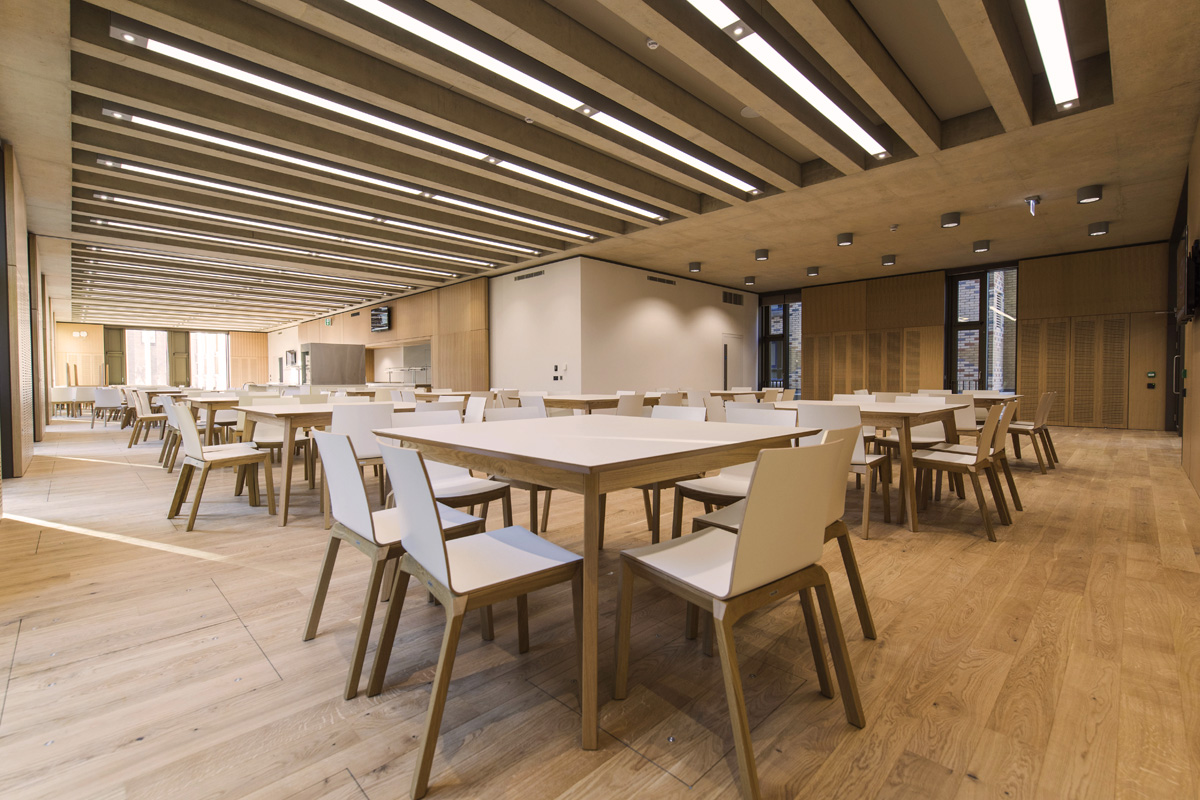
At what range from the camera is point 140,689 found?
5.59 feet

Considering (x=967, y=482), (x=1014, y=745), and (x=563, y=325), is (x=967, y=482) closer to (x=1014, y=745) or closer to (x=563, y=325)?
(x=1014, y=745)

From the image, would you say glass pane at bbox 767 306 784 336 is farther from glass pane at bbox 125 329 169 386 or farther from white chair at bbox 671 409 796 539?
glass pane at bbox 125 329 169 386

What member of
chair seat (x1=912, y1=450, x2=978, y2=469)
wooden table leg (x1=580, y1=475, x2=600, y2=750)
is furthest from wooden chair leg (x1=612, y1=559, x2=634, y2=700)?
chair seat (x1=912, y1=450, x2=978, y2=469)

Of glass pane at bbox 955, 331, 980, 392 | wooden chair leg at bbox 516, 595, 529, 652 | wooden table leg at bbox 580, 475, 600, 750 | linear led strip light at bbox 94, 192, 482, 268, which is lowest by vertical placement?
wooden chair leg at bbox 516, 595, 529, 652

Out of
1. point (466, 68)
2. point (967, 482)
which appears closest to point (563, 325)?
point (466, 68)

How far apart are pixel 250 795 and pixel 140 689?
2.50 ft

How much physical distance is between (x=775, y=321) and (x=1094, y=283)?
6.30m

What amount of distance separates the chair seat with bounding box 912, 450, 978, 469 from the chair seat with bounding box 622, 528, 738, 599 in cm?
248

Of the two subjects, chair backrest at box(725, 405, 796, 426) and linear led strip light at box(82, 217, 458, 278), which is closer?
chair backrest at box(725, 405, 796, 426)

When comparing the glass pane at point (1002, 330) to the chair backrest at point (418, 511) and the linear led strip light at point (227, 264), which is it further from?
the linear led strip light at point (227, 264)

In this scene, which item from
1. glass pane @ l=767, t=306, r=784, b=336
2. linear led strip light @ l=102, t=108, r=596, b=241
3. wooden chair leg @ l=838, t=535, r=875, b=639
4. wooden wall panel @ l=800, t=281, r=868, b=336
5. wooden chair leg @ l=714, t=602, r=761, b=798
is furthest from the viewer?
glass pane @ l=767, t=306, r=784, b=336

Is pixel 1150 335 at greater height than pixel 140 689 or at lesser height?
greater

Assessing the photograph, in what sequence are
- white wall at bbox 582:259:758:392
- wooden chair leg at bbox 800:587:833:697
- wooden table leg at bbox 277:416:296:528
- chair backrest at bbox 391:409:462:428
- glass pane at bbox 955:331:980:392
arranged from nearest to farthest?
1. wooden chair leg at bbox 800:587:833:697
2. chair backrest at bbox 391:409:462:428
3. wooden table leg at bbox 277:416:296:528
4. white wall at bbox 582:259:758:392
5. glass pane at bbox 955:331:980:392

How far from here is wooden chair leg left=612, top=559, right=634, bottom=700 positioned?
152 cm
